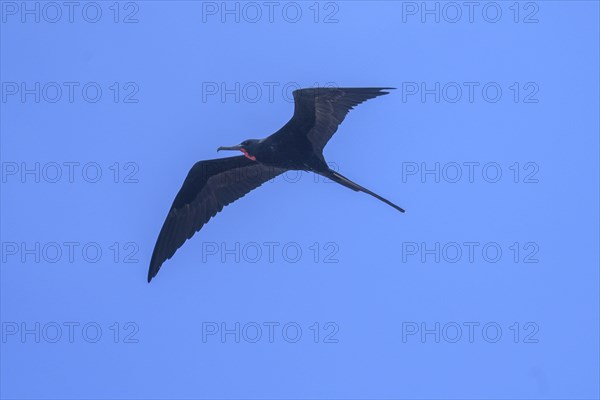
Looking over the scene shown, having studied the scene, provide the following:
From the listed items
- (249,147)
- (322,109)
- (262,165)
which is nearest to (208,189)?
(262,165)

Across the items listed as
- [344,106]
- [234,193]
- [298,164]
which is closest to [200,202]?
[234,193]

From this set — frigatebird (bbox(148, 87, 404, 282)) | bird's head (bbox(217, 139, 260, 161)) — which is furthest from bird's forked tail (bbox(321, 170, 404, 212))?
bird's head (bbox(217, 139, 260, 161))

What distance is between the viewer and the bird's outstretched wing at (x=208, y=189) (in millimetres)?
9469

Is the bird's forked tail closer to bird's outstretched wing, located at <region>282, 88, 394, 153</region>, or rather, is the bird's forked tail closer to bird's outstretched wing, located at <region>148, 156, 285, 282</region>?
bird's outstretched wing, located at <region>282, 88, 394, 153</region>

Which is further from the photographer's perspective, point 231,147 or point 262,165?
point 262,165

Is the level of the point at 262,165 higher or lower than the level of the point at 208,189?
higher

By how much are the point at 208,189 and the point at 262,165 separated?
1.86 feet

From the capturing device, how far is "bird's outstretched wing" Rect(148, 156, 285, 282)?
31.1 feet

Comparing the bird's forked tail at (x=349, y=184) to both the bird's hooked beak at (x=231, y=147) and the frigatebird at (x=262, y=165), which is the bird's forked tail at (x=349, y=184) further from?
the bird's hooked beak at (x=231, y=147)

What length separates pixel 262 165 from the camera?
948cm

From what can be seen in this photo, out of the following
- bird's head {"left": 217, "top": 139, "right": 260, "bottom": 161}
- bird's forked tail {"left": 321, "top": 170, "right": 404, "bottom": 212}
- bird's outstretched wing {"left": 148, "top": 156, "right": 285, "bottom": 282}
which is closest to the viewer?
bird's forked tail {"left": 321, "top": 170, "right": 404, "bottom": 212}


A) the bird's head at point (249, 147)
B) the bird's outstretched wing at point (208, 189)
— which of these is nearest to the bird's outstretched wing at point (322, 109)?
the bird's head at point (249, 147)

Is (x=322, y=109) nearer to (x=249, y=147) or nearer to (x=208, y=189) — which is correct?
(x=249, y=147)

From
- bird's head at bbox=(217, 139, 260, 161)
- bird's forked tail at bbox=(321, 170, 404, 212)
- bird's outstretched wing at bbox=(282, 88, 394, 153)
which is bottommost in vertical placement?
bird's forked tail at bbox=(321, 170, 404, 212)
